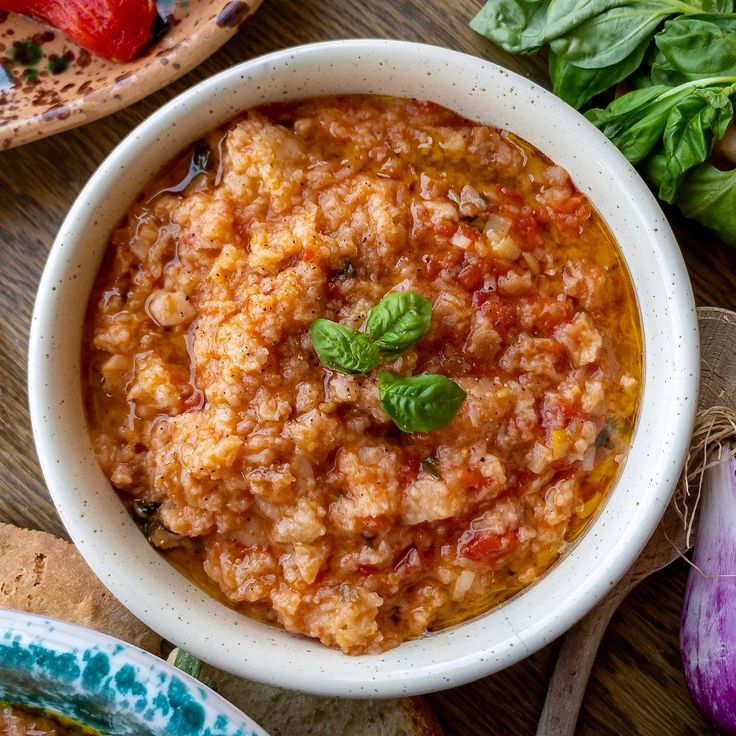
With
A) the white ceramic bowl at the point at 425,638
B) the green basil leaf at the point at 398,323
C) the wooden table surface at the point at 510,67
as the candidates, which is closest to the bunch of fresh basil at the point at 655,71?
the wooden table surface at the point at 510,67

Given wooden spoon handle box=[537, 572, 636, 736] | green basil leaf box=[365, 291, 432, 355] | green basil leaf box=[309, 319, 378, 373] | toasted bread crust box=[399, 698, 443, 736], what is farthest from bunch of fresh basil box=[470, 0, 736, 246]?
toasted bread crust box=[399, 698, 443, 736]

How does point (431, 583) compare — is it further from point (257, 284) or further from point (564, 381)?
point (257, 284)

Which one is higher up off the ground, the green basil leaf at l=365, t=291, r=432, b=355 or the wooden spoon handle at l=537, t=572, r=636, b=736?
the green basil leaf at l=365, t=291, r=432, b=355

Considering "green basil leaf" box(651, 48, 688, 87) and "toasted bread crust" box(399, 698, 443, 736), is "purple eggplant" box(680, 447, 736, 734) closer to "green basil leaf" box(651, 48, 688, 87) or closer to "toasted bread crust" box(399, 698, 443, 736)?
"toasted bread crust" box(399, 698, 443, 736)

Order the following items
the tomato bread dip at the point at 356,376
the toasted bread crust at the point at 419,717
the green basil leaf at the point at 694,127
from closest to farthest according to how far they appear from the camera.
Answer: the tomato bread dip at the point at 356,376, the green basil leaf at the point at 694,127, the toasted bread crust at the point at 419,717

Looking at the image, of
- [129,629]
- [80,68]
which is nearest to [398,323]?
[129,629]

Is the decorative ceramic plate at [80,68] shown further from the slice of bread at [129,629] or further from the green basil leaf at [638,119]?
the slice of bread at [129,629]
